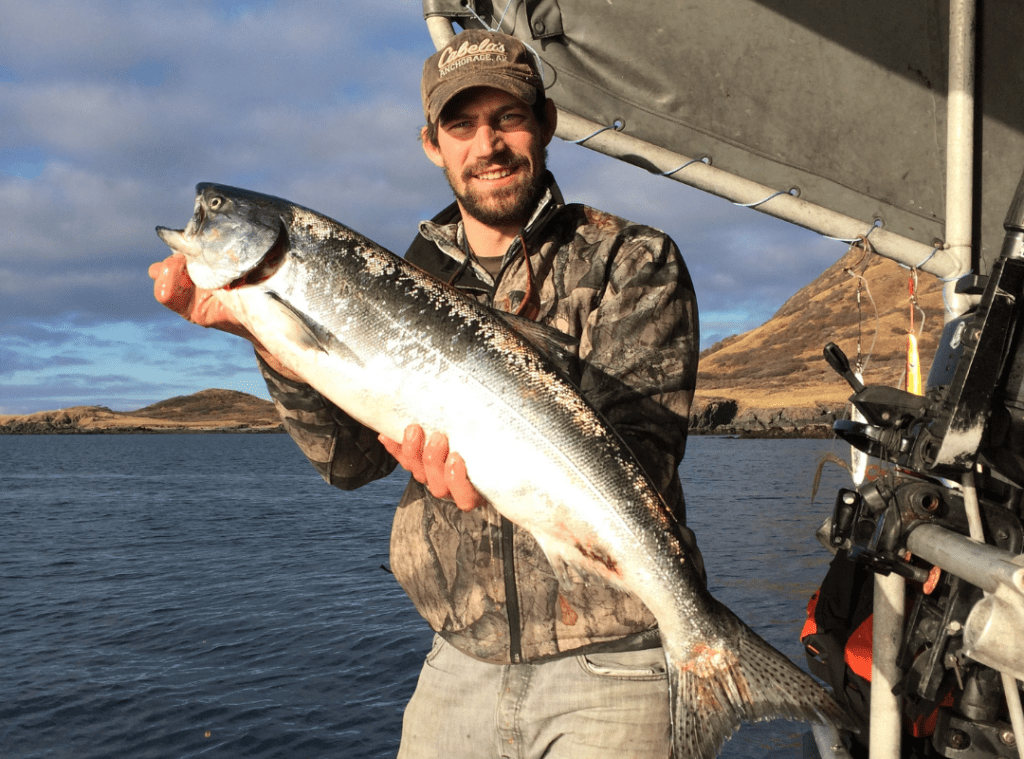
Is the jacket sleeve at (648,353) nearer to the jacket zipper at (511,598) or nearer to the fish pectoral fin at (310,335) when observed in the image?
the jacket zipper at (511,598)

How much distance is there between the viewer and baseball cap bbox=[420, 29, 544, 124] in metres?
3.49

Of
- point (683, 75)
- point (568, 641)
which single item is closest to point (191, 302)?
point (568, 641)

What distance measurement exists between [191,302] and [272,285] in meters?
0.35

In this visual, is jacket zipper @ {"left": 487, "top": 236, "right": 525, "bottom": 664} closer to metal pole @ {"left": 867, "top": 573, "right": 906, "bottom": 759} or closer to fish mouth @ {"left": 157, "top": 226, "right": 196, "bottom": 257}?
metal pole @ {"left": 867, "top": 573, "right": 906, "bottom": 759}

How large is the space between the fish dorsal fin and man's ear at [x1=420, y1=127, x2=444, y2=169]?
1.10 meters

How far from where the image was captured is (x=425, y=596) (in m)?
3.49

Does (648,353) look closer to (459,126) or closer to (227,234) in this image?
(459,126)

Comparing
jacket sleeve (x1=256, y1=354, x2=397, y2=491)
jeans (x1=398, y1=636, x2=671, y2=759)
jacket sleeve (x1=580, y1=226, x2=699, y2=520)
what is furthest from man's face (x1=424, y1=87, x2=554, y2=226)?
jeans (x1=398, y1=636, x2=671, y2=759)

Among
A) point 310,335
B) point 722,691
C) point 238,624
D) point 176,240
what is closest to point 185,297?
point 176,240

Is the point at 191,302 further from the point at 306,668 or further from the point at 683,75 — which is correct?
the point at 306,668

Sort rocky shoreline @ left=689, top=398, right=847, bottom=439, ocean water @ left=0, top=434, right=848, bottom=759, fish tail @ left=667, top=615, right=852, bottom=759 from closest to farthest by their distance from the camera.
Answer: fish tail @ left=667, top=615, right=852, bottom=759
ocean water @ left=0, top=434, right=848, bottom=759
rocky shoreline @ left=689, top=398, right=847, bottom=439

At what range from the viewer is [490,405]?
9.70ft

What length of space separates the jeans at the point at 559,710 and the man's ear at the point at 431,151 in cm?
227

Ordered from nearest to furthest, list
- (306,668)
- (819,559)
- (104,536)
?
(306,668)
(819,559)
(104,536)
